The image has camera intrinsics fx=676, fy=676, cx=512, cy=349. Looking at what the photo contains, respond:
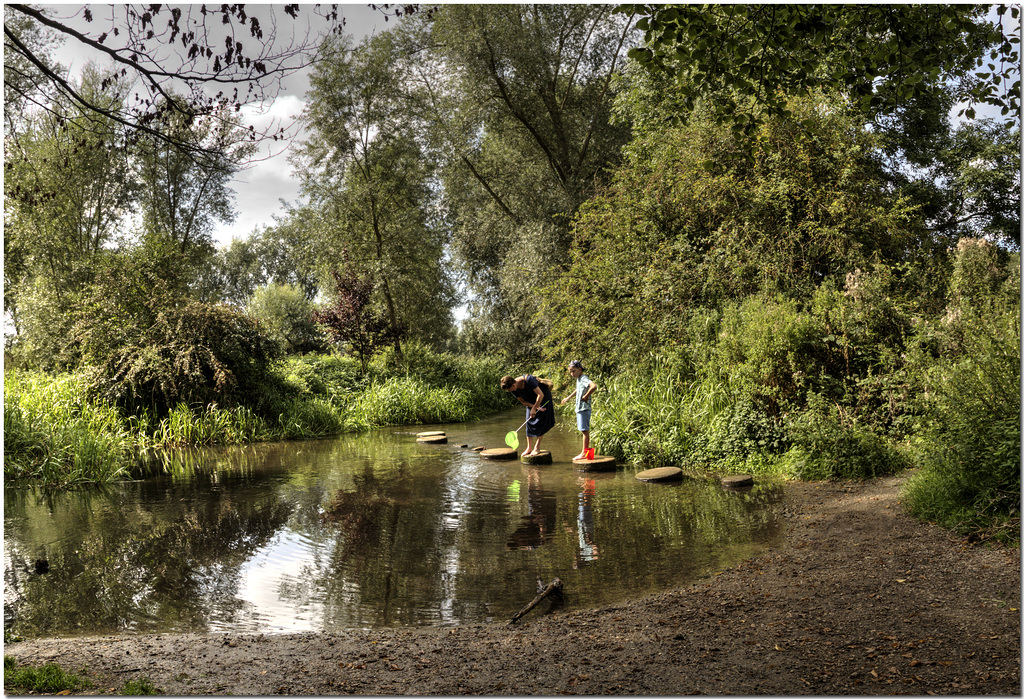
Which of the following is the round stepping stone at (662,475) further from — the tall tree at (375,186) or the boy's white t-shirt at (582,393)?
the tall tree at (375,186)

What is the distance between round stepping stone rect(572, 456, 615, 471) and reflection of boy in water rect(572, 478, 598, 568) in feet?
2.44

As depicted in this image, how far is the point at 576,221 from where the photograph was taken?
1791 centimetres

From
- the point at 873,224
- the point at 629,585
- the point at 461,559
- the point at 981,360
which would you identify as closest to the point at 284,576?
the point at 461,559

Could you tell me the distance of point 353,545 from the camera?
6.62 metres

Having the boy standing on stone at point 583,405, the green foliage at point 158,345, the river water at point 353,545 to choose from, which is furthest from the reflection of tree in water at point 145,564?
the green foliage at point 158,345

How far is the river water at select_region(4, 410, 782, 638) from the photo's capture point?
4961 millimetres

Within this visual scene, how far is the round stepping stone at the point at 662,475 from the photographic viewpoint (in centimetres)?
924

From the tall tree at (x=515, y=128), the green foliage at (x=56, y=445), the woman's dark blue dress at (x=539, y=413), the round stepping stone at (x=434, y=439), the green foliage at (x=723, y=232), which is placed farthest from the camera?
the tall tree at (x=515, y=128)

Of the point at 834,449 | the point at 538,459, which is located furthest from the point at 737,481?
the point at 538,459

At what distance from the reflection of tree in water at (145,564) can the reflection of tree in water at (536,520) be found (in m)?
2.56

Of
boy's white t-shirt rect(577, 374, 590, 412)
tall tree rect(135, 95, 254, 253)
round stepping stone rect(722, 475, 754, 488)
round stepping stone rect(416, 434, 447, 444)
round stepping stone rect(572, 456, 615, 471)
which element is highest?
tall tree rect(135, 95, 254, 253)

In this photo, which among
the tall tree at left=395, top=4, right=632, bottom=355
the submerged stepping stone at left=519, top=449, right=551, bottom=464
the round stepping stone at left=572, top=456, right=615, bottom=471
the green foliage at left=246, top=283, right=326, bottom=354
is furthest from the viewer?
the green foliage at left=246, top=283, right=326, bottom=354

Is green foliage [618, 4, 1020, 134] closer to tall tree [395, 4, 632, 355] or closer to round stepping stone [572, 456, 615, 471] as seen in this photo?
round stepping stone [572, 456, 615, 471]

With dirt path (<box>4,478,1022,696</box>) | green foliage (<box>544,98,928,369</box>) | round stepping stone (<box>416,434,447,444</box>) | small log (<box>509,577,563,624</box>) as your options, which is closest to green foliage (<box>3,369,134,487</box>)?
round stepping stone (<box>416,434,447,444</box>)
